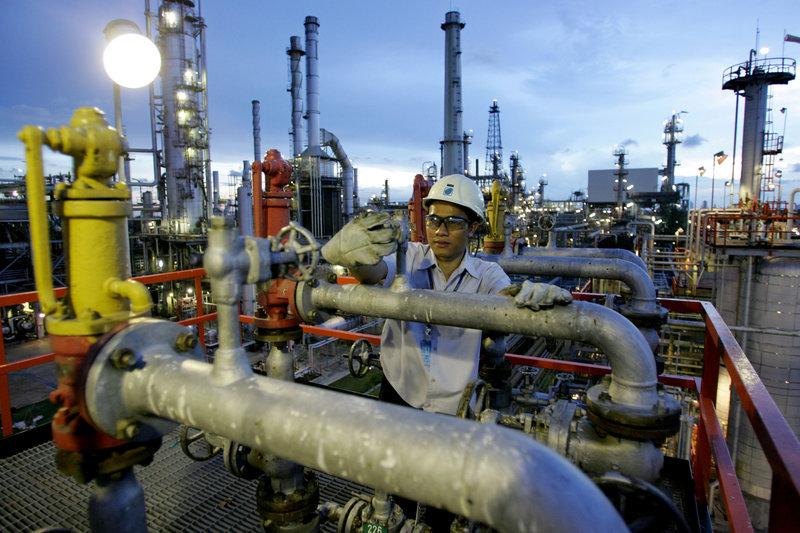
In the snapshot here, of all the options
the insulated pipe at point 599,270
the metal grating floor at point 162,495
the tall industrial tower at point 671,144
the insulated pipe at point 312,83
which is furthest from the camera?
the tall industrial tower at point 671,144

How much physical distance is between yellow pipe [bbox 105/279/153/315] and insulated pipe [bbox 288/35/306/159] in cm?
2619

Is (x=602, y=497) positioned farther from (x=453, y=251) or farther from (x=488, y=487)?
(x=453, y=251)

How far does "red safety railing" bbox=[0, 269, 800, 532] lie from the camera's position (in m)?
1.09

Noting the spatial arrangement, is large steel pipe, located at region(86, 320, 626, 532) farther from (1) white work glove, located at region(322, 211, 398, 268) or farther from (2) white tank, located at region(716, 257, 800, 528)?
(2) white tank, located at region(716, 257, 800, 528)

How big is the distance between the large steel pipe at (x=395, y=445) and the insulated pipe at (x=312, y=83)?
24447 mm

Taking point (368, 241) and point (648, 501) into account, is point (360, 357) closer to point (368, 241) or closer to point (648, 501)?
point (368, 241)

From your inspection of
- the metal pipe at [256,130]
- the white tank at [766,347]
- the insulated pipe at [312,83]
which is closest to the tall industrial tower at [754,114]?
the white tank at [766,347]

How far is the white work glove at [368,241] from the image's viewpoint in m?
1.98

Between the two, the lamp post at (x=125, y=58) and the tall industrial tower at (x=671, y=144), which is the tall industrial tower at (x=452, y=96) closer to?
the lamp post at (x=125, y=58)

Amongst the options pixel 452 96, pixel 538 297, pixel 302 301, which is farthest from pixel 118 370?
pixel 452 96

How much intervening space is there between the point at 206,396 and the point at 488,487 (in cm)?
67

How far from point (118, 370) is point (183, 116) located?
69.7ft

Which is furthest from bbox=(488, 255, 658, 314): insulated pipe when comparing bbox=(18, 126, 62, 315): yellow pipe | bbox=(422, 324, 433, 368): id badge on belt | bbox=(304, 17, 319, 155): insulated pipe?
bbox=(304, 17, 319, 155): insulated pipe

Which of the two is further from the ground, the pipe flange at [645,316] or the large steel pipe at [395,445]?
the large steel pipe at [395,445]
